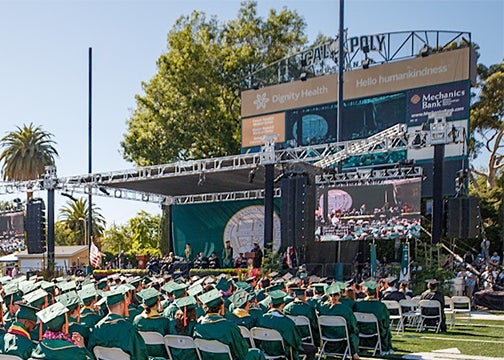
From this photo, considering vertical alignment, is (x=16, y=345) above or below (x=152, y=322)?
above

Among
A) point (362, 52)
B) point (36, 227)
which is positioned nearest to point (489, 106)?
point (362, 52)

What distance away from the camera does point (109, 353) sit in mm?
5516

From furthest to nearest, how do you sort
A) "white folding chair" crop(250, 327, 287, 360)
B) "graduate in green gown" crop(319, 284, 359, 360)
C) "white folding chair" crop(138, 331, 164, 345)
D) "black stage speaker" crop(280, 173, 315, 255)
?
1. "black stage speaker" crop(280, 173, 315, 255)
2. "graduate in green gown" crop(319, 284, 359, 360)
3. "white folding chair" crop(250, 327, 287, 360)
4. "white folding chair" crop(138, 331, 164, 345)

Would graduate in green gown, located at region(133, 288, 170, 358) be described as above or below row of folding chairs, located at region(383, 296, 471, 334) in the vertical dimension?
above

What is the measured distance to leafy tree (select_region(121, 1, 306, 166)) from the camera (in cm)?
3656

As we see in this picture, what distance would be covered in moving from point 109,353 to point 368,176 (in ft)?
53.2

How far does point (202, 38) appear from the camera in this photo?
126 feet

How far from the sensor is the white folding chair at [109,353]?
18.0 ft

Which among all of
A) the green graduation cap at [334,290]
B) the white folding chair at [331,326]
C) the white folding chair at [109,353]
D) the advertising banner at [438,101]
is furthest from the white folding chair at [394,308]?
the advertising banner at [438,101]

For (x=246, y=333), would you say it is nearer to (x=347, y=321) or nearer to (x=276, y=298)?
(x=276, y=298)

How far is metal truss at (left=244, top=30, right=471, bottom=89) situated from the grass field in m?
14.8

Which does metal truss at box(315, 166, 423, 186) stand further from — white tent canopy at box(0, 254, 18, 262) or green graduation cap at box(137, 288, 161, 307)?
white tent canopy at box(0, 254, 18, 262)

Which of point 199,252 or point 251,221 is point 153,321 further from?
point 199,252

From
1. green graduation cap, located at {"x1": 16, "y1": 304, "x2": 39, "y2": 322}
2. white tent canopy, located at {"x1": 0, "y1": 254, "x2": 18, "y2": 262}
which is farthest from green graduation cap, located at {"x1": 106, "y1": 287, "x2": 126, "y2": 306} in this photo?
white tent canopy, located at {"x1": 0, "y1": 254, "x2": 18, "y2": 262}
